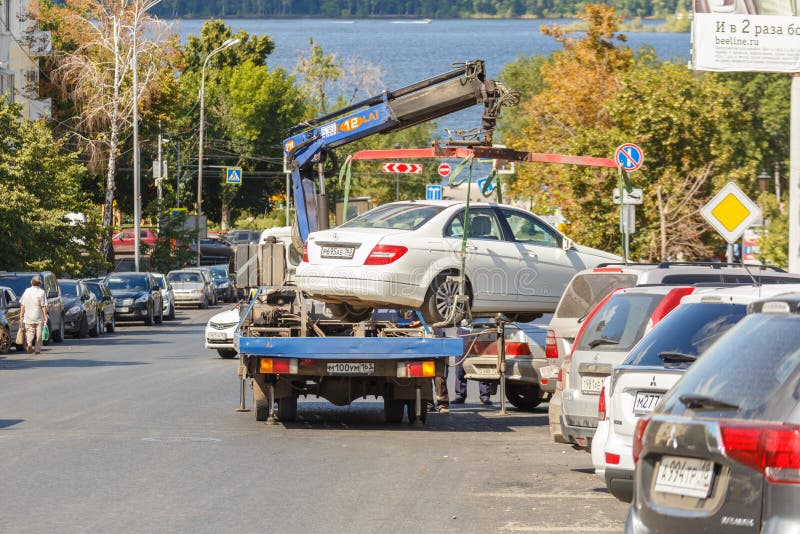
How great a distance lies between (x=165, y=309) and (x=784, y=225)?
21778 mm

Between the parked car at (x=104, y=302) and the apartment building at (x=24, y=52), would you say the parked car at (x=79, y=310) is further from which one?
the apartment building at (x=24, y=52)

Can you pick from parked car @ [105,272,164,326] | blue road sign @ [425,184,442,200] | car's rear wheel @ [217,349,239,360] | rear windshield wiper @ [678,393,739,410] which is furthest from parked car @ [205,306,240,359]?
rear windshield wiper @ [678,393,739,410]

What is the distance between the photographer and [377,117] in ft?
62.2

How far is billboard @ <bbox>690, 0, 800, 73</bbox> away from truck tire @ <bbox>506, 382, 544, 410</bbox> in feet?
28.3

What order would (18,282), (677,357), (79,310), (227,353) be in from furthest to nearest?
(79,310) < (18,282) < (227,353) < (677,357)

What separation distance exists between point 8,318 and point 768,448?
92.3ft

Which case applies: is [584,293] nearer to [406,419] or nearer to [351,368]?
[351,368]

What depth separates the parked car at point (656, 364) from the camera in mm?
9648

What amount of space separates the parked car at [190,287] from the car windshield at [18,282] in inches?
847

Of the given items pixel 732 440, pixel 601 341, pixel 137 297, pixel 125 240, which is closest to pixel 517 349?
pixel 601 341

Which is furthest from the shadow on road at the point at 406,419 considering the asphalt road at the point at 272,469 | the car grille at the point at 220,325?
the car grille at the point at 220,325

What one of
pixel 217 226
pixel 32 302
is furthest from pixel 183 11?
pixel 32 302

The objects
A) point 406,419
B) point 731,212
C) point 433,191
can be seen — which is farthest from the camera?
point 433,191

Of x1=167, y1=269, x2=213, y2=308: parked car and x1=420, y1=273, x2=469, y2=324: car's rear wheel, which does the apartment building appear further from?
x1=420, y1=273, x2=469, y2=324: car's rear wheel
